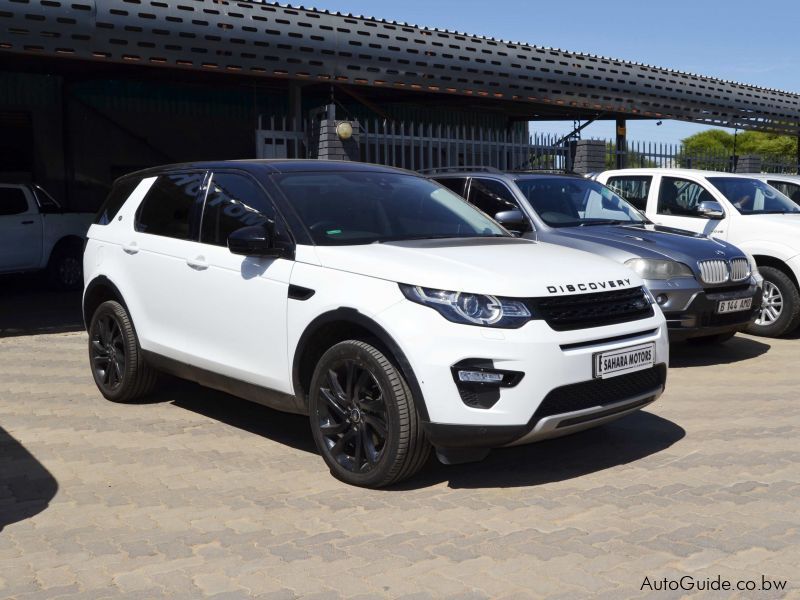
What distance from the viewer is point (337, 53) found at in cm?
1268

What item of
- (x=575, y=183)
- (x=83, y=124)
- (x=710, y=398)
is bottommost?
(x=710, y=398)

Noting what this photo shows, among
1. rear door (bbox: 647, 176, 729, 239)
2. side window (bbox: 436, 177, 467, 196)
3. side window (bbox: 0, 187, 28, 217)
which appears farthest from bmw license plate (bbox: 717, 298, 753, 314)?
side window (bbox: 0, 187, 28, 217)

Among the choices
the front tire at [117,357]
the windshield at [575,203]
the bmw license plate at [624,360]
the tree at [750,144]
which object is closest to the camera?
the bmw license plate at [624,360]

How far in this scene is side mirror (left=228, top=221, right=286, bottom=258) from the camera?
16.6 ft

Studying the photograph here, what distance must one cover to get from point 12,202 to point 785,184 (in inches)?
428

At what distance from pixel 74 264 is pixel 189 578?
467 inches

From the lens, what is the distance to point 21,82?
17078mm

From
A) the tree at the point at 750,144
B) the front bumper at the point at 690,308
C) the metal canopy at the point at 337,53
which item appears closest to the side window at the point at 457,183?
the front bumper at the point at 690,308

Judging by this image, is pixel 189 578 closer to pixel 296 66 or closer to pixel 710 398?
pixel 710 398

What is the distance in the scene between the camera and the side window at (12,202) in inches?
535

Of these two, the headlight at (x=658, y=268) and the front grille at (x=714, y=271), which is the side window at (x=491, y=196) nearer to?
the headlight at (x=658, y=268)

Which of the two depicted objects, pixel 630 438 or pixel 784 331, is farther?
pixel 784 331

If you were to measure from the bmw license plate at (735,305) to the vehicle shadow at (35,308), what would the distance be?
7118 millimetres

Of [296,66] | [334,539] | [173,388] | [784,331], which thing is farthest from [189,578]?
→ [296,66]
